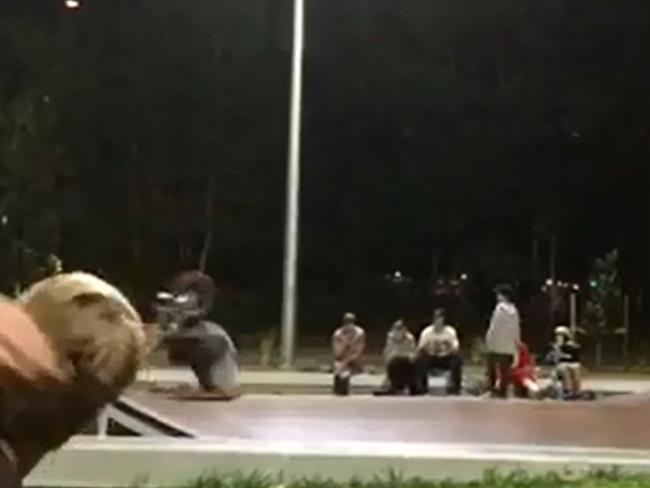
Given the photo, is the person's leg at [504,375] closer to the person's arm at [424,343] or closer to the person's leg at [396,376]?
the person's arm at [424,343]

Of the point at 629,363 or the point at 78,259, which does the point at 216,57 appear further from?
the point at 629,363

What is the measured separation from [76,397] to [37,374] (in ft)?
0.25

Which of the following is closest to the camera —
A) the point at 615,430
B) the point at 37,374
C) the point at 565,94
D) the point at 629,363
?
the point at 37,374

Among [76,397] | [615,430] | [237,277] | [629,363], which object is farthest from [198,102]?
[76,397]

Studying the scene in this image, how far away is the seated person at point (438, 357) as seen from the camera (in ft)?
71.4

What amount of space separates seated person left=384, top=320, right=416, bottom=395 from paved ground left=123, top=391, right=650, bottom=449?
1.40 m

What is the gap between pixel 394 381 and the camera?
21906 millimetres

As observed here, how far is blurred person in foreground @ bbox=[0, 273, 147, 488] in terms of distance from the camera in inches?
63.9

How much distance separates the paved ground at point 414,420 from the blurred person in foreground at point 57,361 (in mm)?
11533

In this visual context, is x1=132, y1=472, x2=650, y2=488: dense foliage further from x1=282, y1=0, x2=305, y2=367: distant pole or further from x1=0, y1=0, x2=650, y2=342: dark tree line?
x1=0, y1=0, x2=650, y2=342: dark tree line

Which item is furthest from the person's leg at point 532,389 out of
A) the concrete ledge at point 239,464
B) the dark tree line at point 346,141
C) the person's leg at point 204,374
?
the dark tree line at point 346,141

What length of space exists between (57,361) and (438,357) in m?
20.5

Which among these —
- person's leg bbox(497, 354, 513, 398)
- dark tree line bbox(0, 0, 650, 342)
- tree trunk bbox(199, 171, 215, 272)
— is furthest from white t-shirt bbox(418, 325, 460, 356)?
tree trunk bbox(199, 171, 215, 272)

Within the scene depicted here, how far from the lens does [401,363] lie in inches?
864
